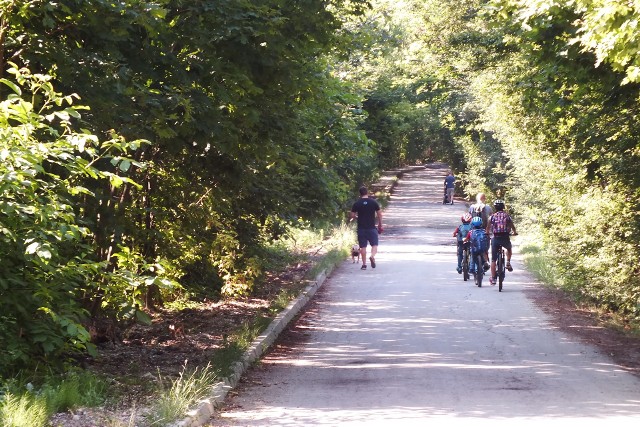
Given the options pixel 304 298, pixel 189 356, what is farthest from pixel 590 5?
pixel 304 298

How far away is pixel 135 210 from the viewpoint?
38.3 feet

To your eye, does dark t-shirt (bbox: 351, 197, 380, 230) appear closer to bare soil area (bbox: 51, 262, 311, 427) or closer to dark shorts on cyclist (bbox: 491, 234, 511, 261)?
bare soil area (bbox: 51, 262, 311, 427)

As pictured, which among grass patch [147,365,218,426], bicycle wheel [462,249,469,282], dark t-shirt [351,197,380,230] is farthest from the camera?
dark t-shirt [351,197,380,230]

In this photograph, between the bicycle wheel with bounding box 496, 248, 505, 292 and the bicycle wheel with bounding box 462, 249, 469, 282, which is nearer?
the bicycle wheel with bounding box 496, 248, 505, 292

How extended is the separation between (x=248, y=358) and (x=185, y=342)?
5.81ft

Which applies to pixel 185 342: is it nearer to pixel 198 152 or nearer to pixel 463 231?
pixel 198 152

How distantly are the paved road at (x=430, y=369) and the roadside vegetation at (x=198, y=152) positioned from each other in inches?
36.1

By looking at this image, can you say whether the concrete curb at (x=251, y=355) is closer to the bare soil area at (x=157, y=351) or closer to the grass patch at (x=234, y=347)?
the grass patch at (x=234, y=347)

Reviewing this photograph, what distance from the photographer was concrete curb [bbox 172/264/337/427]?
25.0 ft

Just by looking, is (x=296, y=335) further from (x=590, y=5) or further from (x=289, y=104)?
(x=590, y=5)

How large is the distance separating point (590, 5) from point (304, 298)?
9336 millimetres

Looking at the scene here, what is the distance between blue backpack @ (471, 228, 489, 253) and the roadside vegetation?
56.7 inches

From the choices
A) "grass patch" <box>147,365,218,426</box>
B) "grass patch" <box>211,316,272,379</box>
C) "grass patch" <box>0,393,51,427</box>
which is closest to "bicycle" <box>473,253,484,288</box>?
"grass patch" <box>211,316,272,379</box>

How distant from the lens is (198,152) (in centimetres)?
1237
